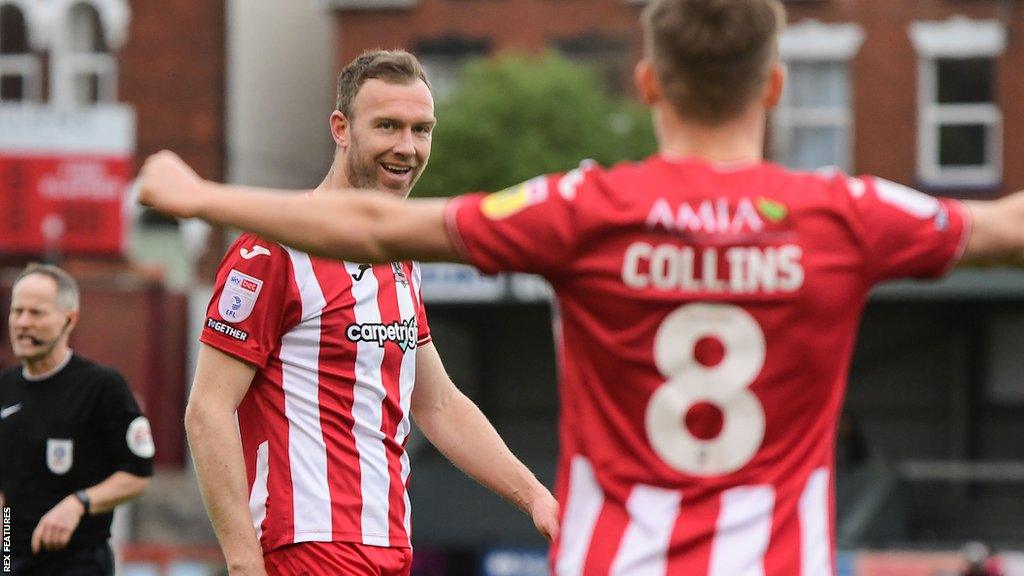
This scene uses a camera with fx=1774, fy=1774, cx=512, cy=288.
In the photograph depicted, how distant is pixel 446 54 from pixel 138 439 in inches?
993

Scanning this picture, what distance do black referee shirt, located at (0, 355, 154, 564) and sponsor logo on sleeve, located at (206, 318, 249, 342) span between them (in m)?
2.75

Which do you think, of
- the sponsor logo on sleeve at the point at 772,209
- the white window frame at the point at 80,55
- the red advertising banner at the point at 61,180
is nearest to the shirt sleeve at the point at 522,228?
the sponsor logo on sleeve at the point at 772,209

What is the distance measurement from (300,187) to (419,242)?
31.6m

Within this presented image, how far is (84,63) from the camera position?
3234 centimetres

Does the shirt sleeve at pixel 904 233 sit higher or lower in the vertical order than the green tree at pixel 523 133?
lower

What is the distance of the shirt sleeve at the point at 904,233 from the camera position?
3.16 metres

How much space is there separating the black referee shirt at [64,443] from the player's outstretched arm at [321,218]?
415cm

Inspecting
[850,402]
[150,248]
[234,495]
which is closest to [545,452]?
[850,402]

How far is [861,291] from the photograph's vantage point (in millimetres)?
3203

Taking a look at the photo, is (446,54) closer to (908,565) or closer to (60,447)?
(908,565)

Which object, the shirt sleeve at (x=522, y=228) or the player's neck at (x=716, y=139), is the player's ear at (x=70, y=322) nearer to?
the shirt sleeve at (x=522, y=228)

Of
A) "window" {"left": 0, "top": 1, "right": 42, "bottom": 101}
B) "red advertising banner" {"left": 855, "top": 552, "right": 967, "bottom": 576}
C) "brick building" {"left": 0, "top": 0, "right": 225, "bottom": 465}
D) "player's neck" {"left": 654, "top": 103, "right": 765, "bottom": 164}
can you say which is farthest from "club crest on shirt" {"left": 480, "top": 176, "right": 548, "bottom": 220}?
"window" {"left": 0, "top": 1, "right": 42, "bottom": 101}

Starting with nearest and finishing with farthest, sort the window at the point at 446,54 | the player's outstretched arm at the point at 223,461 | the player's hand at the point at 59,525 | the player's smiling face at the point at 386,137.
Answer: the player's outstretched arm at the point at 223,461, the player's smiling face at the point at 386,137, the player's hand at the point at 59,525, the window at the point at 446,54

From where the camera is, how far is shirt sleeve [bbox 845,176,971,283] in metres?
3.16
